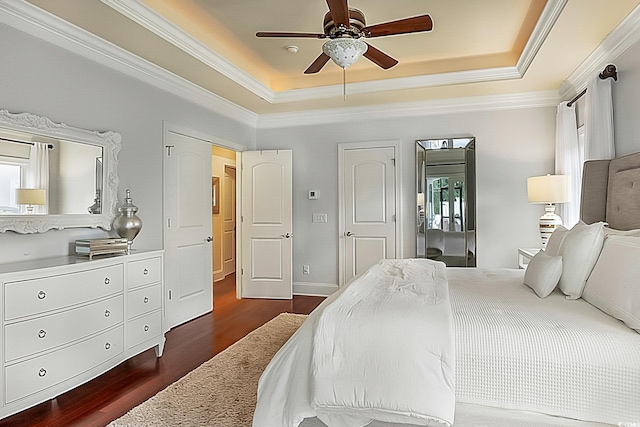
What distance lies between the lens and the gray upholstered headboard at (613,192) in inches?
106

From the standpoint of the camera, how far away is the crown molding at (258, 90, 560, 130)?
471 cm

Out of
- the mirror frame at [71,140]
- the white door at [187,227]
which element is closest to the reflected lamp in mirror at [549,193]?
the white door at [187,227]

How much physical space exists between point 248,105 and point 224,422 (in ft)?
13.0

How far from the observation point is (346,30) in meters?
2.57

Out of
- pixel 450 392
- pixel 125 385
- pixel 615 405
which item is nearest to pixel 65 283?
pixel 125 385

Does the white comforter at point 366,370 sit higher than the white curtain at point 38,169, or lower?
lower

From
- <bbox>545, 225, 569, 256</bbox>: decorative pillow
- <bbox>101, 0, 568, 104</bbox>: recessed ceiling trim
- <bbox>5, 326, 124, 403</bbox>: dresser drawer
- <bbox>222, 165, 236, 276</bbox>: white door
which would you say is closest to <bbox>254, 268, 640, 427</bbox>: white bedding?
<bbox>545, 225, 569, 256</bbox>: decorative pillow

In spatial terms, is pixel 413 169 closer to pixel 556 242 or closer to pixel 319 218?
pixel 319 218

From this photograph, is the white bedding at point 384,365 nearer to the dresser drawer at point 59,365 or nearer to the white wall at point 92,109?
the dresser drawer at point 59,365

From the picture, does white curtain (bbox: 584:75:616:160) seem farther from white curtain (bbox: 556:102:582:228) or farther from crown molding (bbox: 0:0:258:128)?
crown molding (bbox: 0:0:258:128)

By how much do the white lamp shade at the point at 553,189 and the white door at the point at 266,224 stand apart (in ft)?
9.74

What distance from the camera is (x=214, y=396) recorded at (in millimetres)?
2494

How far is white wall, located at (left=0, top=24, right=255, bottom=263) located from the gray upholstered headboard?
3878 mm

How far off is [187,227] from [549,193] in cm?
376
